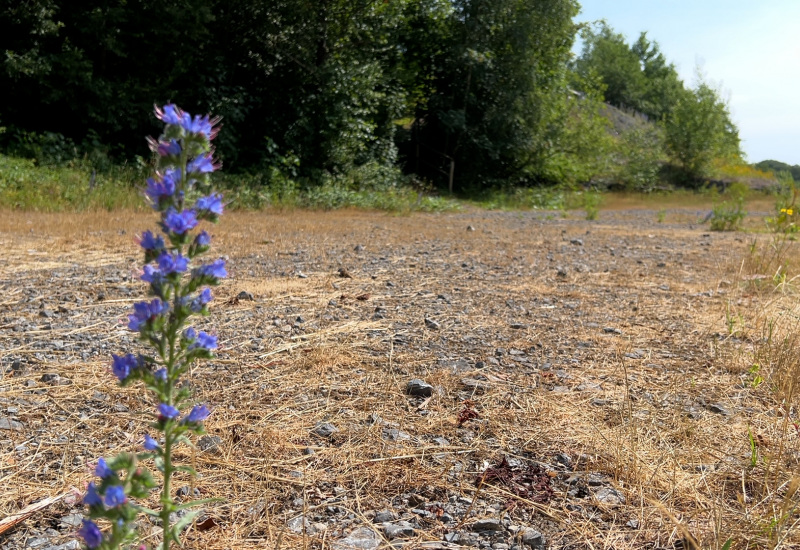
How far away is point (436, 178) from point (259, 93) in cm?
629

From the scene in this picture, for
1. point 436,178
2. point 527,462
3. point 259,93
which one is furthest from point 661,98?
point 527,462

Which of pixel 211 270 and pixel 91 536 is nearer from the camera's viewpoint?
pixel 91 536

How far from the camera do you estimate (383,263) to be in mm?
5090

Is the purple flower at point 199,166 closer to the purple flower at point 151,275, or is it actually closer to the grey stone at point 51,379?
the purple flower at point 151,275

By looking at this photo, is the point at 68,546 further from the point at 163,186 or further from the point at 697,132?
the point at 697,132

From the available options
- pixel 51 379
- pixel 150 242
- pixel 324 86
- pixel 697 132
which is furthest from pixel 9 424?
pixel 697 132

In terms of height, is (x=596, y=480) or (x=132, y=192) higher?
(x=132, y=192)

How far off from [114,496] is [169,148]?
0.53m

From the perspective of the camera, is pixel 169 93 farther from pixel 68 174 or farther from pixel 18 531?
pixel 18 531

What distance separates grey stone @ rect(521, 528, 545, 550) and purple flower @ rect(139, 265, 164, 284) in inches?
39.4

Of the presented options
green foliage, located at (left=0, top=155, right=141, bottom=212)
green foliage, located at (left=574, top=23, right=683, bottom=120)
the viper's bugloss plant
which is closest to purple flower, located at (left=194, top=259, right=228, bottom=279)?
the viper's bugloss plant

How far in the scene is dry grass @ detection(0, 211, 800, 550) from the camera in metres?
1.46

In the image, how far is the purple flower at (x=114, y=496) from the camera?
815 mm

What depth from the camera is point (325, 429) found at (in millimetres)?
1871
